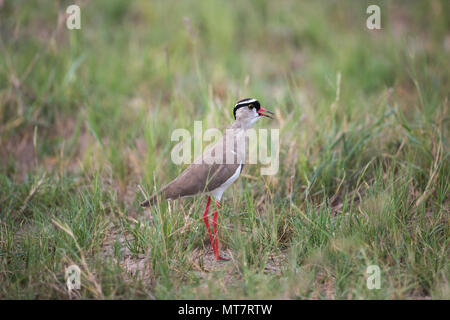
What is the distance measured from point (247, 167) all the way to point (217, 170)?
985 mm

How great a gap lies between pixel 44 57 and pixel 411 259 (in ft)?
16.4

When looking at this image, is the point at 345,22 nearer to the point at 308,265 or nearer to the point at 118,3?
the point at 118,3

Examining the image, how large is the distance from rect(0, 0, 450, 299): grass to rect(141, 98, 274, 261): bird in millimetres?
184

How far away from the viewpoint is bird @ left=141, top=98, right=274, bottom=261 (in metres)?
3.39

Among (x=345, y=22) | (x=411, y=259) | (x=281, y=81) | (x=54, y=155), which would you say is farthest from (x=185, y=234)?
(x=345, y=22)

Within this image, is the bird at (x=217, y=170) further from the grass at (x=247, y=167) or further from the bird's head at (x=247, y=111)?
the grass at (x=247, y=167)

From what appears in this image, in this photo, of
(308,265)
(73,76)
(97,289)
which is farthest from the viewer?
(73,76)

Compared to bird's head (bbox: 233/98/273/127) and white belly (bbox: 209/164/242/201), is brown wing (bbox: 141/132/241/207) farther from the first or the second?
bird's head (bbox: 233/98/273/127)

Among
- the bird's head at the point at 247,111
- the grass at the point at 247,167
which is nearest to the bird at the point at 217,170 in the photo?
the bird's head at the point at 247,111

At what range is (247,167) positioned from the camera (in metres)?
4.34

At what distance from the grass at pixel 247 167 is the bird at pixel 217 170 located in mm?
184

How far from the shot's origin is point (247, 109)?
11.5ft

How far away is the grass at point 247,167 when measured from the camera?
3150 mm

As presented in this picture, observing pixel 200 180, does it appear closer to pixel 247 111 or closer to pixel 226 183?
pixel 226 183
